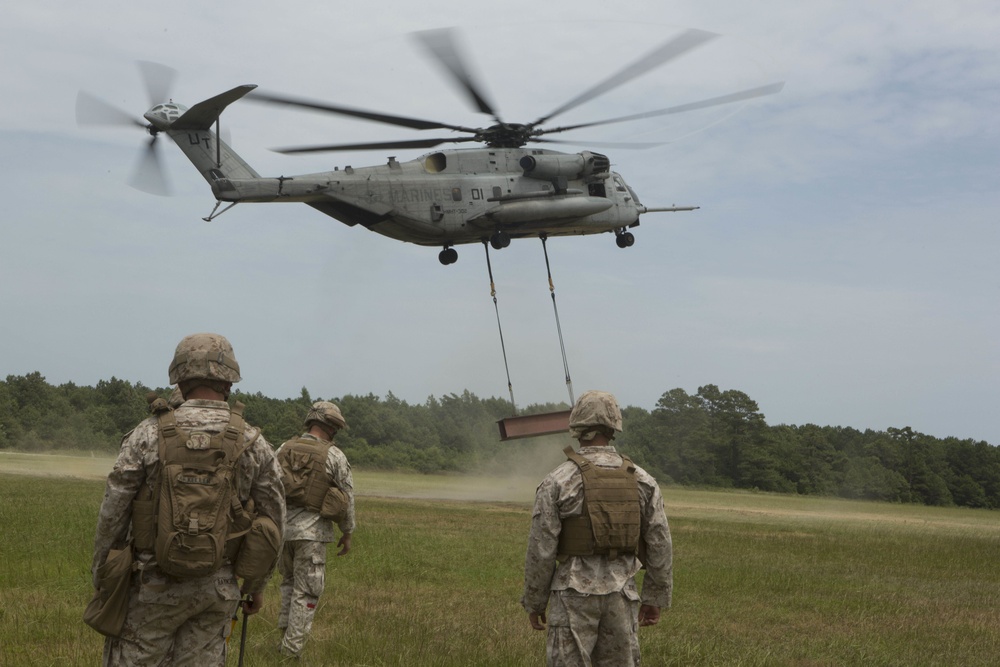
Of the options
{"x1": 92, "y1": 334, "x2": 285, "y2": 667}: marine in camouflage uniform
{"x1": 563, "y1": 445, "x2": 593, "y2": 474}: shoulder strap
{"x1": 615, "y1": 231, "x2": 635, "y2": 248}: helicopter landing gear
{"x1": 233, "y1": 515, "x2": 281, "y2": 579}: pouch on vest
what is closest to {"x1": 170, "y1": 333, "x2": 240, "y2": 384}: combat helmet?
{"x1": 92, "y1": 334, "x2": 285, "y2": 667}: marine in camouflage uniform

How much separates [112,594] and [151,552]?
0.88ft

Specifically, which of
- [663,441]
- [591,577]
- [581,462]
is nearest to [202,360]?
[581,462]

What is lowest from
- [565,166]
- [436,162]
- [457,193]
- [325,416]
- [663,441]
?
[663,441]

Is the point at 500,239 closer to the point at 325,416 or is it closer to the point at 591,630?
the point at 325,416

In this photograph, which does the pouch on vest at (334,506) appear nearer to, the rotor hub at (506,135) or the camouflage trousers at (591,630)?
the camouflage trousers at (591,630)

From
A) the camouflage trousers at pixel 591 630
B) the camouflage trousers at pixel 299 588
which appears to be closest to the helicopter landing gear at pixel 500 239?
the camouflage trousers at pixel 299 588

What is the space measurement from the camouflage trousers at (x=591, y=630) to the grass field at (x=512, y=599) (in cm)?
252

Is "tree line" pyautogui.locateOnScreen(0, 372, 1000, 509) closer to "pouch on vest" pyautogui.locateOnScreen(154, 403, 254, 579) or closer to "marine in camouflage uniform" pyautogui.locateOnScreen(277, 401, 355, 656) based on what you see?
"marine in camouflage uniform" pyautogui.locateOnScreen(277, 401, 355, 656)

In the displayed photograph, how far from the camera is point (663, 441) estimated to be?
7019 centimetres

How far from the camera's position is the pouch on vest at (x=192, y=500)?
16.5 ft

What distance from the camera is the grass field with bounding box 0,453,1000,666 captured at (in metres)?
8.81

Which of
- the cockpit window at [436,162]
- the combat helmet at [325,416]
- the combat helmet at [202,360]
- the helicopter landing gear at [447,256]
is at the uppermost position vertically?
the cockpit window at [436,162]

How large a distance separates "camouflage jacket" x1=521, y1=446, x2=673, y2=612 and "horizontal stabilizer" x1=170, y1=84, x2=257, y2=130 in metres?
13.6

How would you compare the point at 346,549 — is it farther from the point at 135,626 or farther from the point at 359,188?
the point at 359,188
